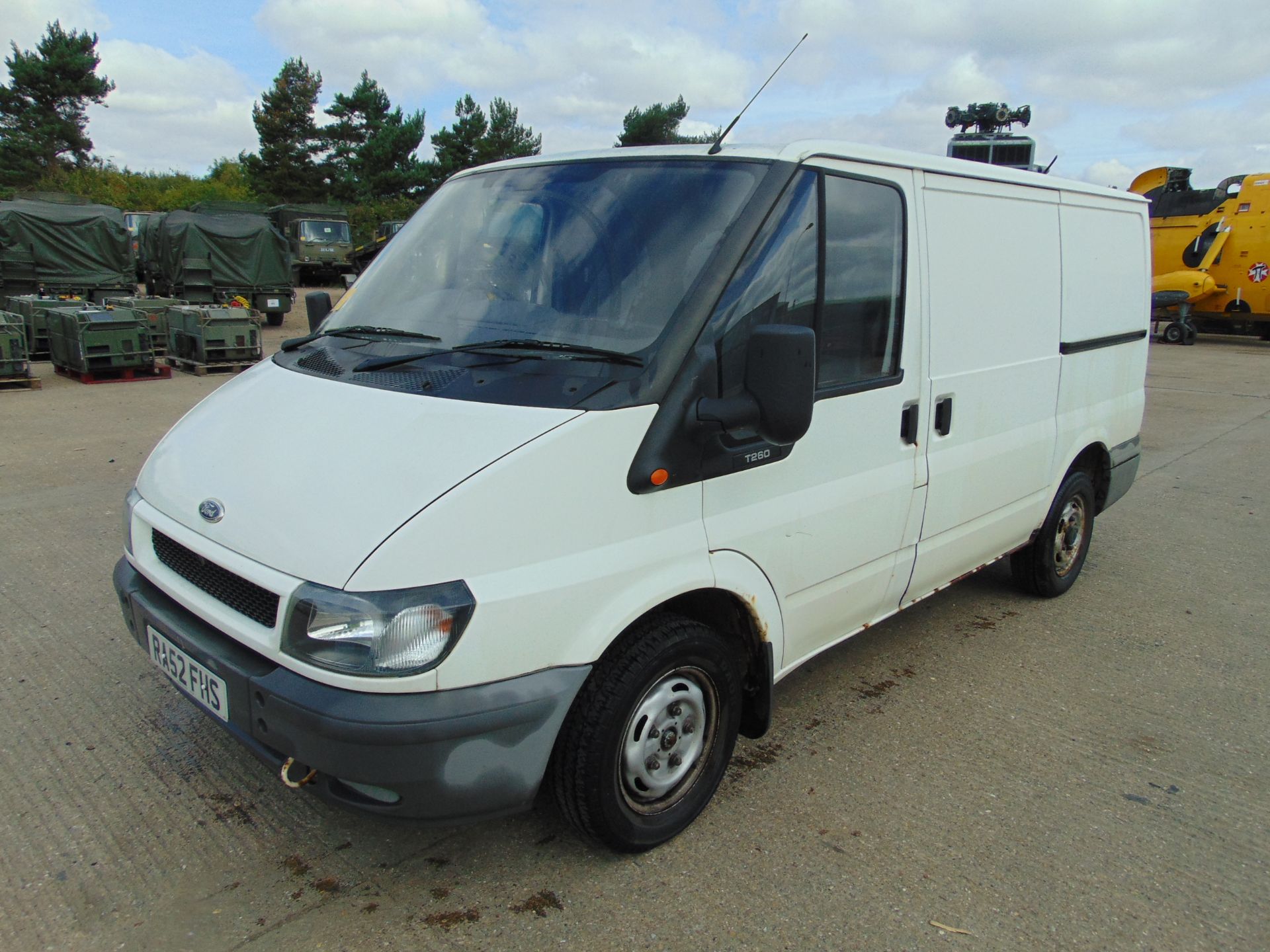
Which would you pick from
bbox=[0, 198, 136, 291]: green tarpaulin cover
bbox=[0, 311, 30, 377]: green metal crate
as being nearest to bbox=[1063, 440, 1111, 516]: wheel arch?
bbox=[0, 311, 30, 377]: green metal crate

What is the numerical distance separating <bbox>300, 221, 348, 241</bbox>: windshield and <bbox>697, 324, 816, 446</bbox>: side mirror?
29519 mm

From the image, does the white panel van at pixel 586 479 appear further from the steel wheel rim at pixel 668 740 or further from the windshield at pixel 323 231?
the windshield at pixel 323 231

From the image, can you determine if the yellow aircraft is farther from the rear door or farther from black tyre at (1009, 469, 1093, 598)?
the rear door

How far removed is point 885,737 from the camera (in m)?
3.51

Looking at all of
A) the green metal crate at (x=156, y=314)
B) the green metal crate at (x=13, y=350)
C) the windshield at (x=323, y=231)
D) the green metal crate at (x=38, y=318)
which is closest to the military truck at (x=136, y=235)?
the green metal crate at (x=156, y=314)

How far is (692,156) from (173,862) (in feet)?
8.75

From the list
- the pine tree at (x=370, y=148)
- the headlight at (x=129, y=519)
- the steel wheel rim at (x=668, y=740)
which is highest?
the pine tree at (x=370, y=148)

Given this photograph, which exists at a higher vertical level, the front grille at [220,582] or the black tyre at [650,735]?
the front grille at [220,582]

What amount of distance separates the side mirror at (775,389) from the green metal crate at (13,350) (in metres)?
11.6

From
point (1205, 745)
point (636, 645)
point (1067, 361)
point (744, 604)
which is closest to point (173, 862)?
point (636, 645)

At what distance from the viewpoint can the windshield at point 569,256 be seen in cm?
268

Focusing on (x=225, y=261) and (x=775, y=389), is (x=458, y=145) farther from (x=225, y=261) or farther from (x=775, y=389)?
(x=775, y=389)

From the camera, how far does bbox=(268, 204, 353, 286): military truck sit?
29.1 meters

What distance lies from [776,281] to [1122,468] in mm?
3375
